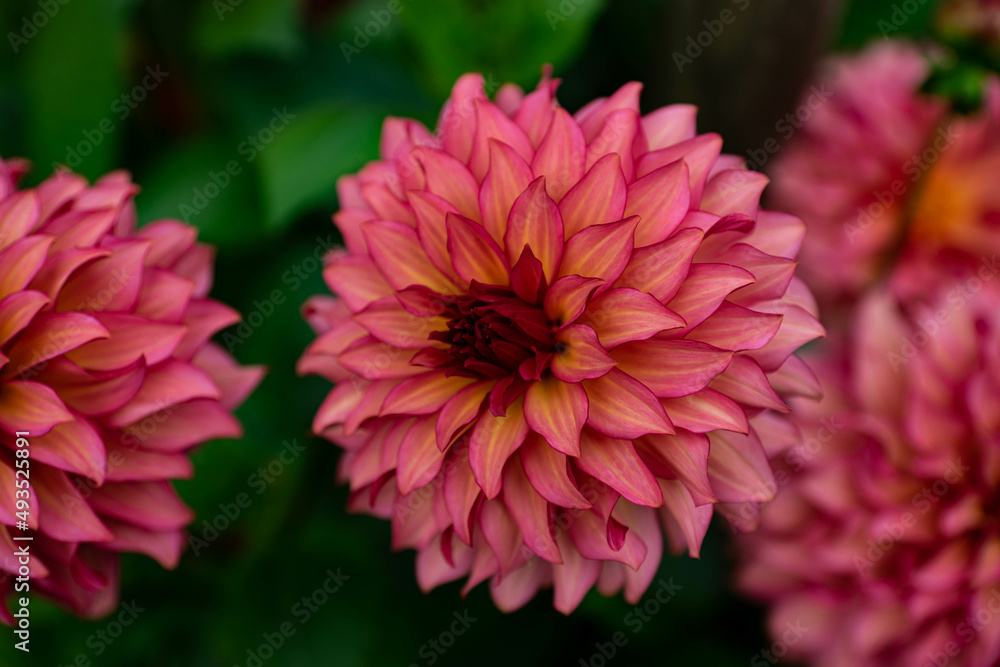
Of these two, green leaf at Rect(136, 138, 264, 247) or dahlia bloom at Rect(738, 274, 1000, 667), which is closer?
dahlia bloom at Rect(738, 274, 1000, 667)

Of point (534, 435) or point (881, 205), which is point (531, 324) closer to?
point (534, 435)

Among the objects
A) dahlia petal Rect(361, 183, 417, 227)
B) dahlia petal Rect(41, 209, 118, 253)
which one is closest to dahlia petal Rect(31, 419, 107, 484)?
dahlia petal Rect(41, 209, 118, 253)

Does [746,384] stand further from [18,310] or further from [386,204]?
[18,310]

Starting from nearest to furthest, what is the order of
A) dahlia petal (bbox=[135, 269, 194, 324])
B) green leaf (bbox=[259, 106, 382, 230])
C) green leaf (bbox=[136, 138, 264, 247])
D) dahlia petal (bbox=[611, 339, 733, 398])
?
dahlia petal (bbox=[611, 339, 733, 398]), dahlia petal (bbox=[135, 269, 194, 324]), green leaf (bbox=[259, 106, 382, 230]), green leaf (bbox=[136, 138, 264, 247])

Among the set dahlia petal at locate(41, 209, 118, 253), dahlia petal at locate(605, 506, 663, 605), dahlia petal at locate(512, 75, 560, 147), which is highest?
dahlia petal at locate(41, 209, 118, 253)

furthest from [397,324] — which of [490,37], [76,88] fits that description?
[76,88]

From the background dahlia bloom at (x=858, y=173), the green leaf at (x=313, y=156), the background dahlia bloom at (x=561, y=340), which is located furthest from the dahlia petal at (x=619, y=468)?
the background dahlia bloom at (x=858, y=173)

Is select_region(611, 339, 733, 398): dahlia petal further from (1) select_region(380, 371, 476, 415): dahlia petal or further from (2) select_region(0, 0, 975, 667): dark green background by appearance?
(2) select_region(0, 0, 975, 667): dark green background
